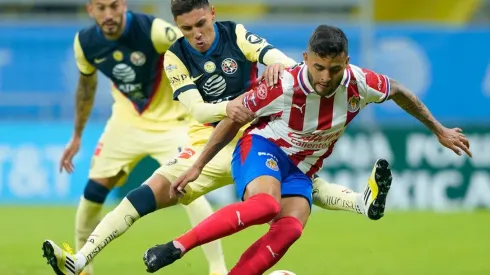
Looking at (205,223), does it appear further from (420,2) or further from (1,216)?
(420,2)

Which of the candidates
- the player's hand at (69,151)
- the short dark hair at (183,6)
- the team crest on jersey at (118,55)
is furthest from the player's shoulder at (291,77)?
the player's hand at (69,151)

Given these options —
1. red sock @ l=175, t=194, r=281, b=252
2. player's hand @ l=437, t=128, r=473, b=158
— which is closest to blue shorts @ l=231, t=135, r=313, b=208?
red sock @ l=175, t=194, r=281, b=252

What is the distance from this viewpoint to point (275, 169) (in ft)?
21.3

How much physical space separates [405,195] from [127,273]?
6.89 metres

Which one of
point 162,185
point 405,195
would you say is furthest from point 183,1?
point 405,195

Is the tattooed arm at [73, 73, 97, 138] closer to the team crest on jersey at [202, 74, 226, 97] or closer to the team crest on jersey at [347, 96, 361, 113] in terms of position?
the team crest on jersey at [202, 74, 226, 97]

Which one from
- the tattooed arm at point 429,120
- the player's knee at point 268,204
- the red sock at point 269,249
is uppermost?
the tattooed arm at point 429,120

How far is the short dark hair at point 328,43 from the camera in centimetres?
605

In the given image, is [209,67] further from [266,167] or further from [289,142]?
[266,167]

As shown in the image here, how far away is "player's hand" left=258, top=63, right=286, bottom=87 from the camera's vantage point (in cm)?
641

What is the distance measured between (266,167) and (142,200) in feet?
3.09

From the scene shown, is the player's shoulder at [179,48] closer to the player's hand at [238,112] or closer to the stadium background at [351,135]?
the player's hand at [238,112]

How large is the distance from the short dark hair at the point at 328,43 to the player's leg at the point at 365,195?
2.65 feet

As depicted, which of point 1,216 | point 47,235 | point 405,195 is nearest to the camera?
point 47,235
